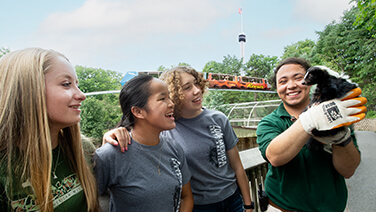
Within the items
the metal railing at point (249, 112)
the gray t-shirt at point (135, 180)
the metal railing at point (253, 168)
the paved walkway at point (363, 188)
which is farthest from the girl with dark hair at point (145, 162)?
the metal railing at point (249, 112)

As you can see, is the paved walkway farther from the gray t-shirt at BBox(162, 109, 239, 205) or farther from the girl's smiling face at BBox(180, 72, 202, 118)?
the girl's smiling face at BBox(180, 72, 202, 118)

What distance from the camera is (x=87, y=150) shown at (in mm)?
1426

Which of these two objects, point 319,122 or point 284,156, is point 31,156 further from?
point 319,122

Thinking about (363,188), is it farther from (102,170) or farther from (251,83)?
(251,83)

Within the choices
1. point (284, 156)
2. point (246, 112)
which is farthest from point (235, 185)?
point (246, 112)

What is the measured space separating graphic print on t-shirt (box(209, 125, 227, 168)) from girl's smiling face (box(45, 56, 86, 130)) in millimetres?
1161

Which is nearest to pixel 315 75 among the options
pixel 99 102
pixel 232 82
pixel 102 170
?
pixel 102 170

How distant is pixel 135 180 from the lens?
1.35 m

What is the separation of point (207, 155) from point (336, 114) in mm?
1022

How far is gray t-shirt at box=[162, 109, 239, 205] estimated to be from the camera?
181 cm

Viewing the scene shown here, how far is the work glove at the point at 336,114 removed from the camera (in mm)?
1193

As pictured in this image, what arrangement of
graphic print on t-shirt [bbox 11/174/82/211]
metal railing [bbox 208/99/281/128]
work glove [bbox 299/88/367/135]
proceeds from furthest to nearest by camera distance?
metal railing [bbox 208/99/281/128], work glove [bbox 299/88/367/135], graphic print on t-shirt [bbox 11/174/82/211]

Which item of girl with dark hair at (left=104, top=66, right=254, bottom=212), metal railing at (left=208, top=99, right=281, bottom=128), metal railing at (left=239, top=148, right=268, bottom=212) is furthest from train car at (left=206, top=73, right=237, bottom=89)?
girl with dark hair at (left=104, top=66, right=254, bottom=212)

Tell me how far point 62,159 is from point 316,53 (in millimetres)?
31535
